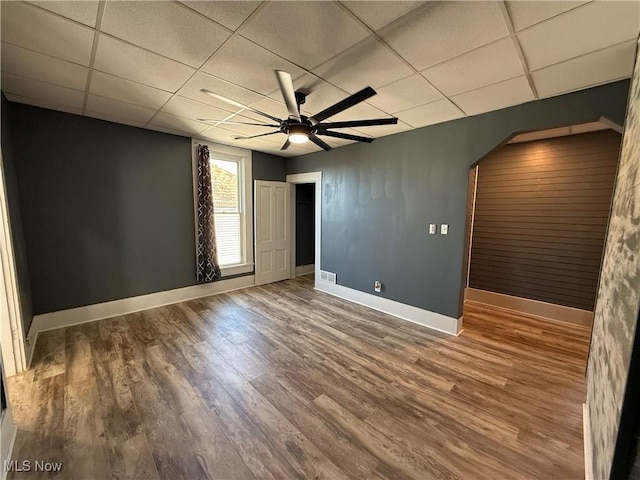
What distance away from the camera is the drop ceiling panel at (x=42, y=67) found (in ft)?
6.17

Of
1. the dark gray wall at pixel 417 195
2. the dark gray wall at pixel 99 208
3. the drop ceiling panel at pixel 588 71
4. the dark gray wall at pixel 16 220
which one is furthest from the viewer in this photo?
the dark gray wall at pixel 99 208

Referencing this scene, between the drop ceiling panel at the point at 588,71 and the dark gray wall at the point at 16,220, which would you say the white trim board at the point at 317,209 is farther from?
the dark gray wall at the point at 16,220

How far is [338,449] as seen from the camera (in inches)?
64.6

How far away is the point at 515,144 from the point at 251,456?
507cm

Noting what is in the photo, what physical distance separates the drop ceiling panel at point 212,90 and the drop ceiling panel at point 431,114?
1.69 metres

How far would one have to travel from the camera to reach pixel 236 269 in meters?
4.88

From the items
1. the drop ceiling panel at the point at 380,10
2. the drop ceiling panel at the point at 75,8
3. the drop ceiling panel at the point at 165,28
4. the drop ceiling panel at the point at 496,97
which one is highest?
the drop ceiling panel at the point at 165,28

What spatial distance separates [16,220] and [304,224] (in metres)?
4.50

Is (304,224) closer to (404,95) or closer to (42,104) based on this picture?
(404,95)

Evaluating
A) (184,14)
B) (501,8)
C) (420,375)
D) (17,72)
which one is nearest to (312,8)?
(184,14)

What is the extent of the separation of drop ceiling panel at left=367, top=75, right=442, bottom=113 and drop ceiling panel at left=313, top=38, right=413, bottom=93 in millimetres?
109

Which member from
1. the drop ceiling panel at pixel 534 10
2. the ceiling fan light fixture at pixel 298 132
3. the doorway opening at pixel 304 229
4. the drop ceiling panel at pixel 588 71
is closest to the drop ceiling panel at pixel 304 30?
the ceiling fan light fixture at pixel 298 132

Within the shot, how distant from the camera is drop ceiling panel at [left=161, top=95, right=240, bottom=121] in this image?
272cm

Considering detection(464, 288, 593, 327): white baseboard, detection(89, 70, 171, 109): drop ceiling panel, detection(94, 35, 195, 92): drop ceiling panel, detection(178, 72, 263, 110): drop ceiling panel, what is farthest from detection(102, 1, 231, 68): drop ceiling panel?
detection(464, 288, 593, 327): white baseboard
